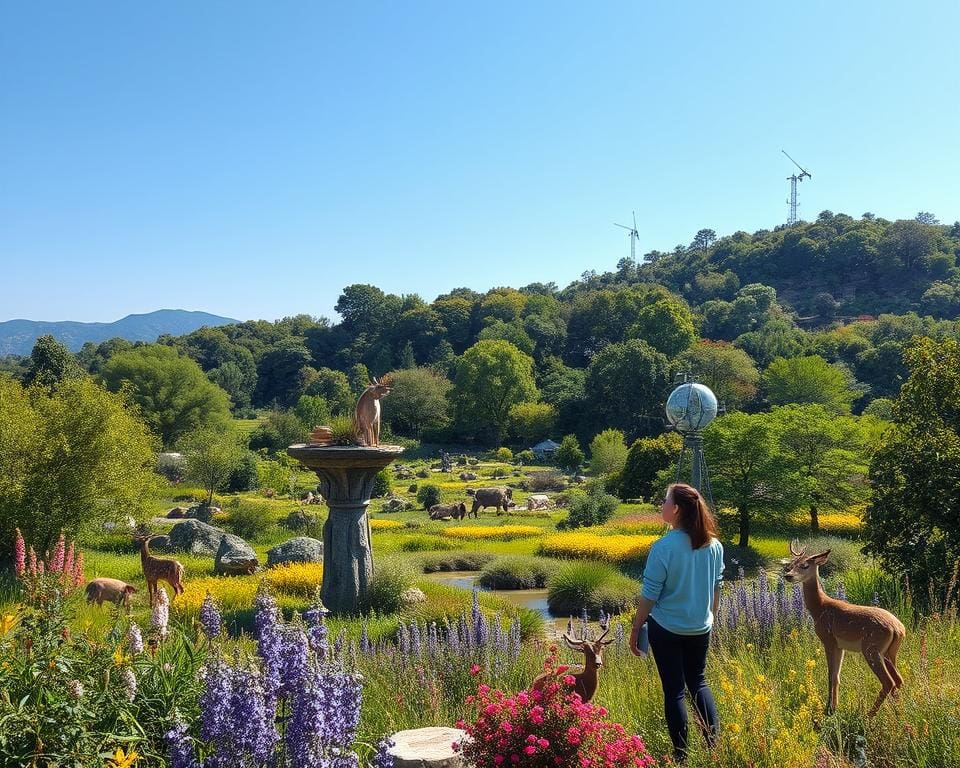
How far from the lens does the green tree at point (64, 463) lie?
15258 mm

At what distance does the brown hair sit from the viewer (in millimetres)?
4719

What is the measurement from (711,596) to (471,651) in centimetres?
266

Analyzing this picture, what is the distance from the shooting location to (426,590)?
1313 centimetres

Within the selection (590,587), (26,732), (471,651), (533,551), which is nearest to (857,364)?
(533,551)

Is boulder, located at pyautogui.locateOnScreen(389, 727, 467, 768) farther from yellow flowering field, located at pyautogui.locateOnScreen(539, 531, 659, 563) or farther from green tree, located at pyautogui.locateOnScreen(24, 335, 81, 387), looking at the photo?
green tree, located at pyautogui.locateOnScreen(24, 335, 81, 387)

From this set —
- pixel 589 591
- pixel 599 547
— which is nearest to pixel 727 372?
pixel 599 547

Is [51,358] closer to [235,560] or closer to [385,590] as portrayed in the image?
[235,560]

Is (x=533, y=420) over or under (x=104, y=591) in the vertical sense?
over

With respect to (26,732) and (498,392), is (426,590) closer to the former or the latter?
(26,732)

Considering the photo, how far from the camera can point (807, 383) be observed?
4931cm

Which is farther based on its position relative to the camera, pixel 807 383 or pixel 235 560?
pixel 807 383

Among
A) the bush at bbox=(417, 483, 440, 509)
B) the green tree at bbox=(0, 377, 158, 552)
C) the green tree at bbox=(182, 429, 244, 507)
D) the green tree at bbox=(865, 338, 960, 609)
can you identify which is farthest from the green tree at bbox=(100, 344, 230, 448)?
the green tree at bbox=(865, 338, 960, 609)

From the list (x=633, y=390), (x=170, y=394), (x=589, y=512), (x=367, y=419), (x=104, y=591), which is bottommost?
(x=589, y=512)

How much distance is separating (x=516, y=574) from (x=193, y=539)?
929 centimetres
